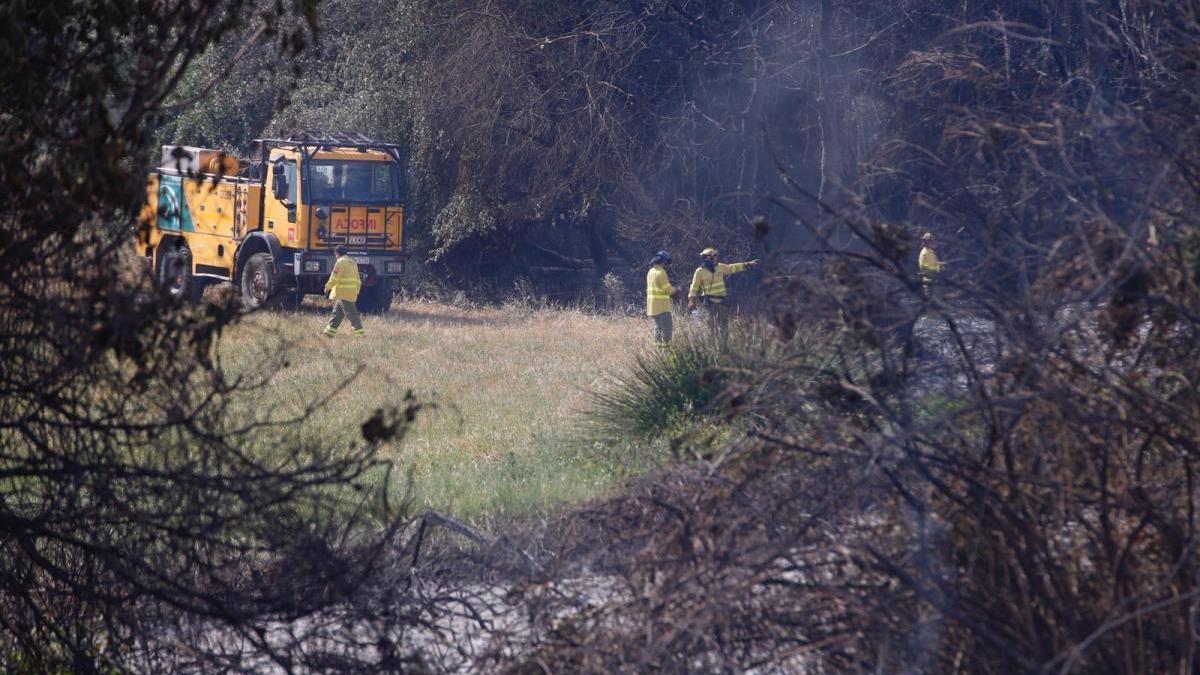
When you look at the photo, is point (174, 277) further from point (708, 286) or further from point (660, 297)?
point (708, 286)

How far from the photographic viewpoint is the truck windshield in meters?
23.2

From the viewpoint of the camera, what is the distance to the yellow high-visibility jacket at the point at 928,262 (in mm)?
4708

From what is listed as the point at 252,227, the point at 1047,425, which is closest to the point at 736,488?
the point at 1047,425

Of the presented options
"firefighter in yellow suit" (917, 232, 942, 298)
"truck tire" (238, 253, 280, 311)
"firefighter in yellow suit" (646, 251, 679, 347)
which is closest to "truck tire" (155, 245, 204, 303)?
"firefighter in yellow suit" (917, 232, 942, 298)

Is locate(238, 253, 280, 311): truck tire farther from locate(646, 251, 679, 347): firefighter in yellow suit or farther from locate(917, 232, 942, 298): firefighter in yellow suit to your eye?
locate(917, 232, 942, 298): firefighter in yellow suit

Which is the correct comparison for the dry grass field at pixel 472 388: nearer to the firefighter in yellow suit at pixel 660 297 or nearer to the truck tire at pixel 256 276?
the firefighter in yellow suit at pixel 660 297

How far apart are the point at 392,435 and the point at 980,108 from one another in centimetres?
255

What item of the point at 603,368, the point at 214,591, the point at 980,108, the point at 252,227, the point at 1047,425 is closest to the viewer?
the point at 1047,425

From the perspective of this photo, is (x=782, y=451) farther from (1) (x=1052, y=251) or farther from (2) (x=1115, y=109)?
(2) (x=1115, y=109)

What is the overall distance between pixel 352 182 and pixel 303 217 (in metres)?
1.44

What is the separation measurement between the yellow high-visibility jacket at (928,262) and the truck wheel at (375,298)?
1938 centimetres

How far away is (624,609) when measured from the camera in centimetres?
425

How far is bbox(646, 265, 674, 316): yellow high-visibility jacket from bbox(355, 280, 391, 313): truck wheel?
8059 mm

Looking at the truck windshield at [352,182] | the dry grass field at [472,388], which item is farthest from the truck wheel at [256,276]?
the truck windshield at [352,182]
